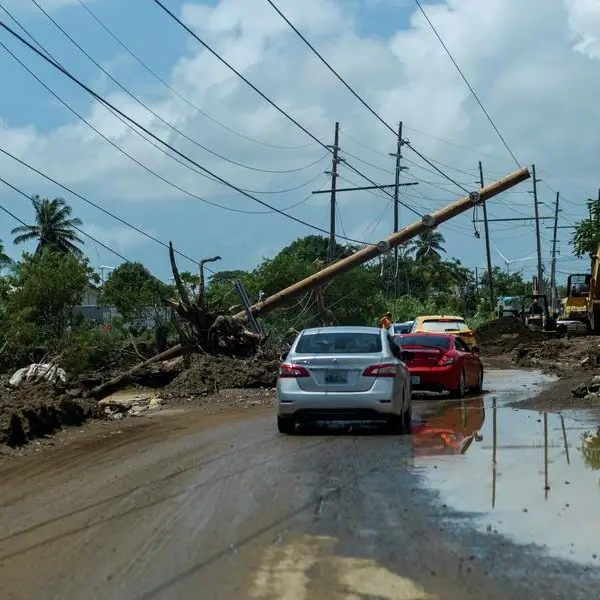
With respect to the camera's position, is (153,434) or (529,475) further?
(153,434)

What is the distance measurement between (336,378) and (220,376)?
31.8ft

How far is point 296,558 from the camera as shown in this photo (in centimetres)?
721

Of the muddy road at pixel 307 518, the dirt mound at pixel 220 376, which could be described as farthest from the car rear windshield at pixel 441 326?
the muddy road at pixel 307 518

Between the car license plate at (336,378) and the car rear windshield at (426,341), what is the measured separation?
7617mm

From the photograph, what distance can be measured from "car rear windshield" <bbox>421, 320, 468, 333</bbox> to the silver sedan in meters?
17.3

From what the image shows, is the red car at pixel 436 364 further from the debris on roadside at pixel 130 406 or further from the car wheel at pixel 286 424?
the car wheel at pixel 286 424

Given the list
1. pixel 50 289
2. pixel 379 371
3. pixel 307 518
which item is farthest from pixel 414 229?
pixel 307 518

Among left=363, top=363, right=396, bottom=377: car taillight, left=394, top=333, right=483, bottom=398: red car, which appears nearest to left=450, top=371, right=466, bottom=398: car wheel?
left=394, top=333, right=483, bottom=398: red car

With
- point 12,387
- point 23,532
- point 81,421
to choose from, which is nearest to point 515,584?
point 23,532

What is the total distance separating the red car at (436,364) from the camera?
22.1m

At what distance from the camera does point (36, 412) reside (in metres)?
15.7

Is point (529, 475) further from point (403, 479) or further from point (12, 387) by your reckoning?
point (12, 387)

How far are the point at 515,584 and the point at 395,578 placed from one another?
0.76 metres

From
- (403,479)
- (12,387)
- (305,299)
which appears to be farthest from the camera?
(305,299)
